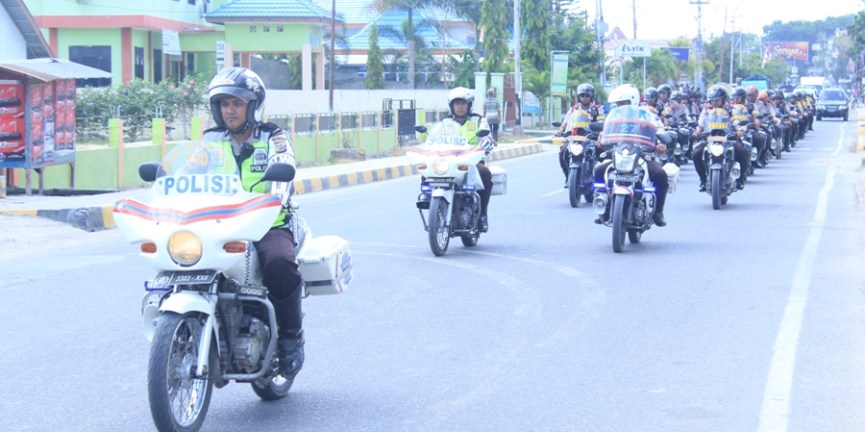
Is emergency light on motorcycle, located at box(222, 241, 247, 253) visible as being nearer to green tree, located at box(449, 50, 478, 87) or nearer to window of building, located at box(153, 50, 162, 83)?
window of building, located at box(153, 50, 162, 83)

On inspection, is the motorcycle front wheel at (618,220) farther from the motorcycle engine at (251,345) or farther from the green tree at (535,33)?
the green tree at (535,33)

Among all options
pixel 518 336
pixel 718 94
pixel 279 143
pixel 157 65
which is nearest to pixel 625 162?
pixel 518 336

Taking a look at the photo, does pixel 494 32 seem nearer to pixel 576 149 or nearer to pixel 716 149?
pixel 576 149

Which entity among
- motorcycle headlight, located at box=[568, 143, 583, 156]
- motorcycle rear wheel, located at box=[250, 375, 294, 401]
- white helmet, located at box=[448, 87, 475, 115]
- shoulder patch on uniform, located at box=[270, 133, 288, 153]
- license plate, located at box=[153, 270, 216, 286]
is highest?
white helmet, located at box=[448, 87, 475, 115]

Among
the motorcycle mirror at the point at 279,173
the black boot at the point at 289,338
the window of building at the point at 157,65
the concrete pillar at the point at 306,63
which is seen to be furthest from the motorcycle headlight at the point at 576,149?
the window of building at the point at 157,65

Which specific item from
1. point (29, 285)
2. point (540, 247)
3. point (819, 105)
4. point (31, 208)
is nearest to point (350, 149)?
point (31, 208)

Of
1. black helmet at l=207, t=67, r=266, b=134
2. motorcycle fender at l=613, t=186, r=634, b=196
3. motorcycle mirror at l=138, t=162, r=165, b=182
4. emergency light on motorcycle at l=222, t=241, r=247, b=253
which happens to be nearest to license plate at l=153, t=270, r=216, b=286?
emergency light on motorcycle at l=222, t=241, r=247, b=253

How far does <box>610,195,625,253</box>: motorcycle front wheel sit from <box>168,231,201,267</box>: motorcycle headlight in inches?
291

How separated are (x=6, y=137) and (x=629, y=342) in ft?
39.1

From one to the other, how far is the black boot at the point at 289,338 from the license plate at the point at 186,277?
579 mm

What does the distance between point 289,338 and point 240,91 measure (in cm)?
117

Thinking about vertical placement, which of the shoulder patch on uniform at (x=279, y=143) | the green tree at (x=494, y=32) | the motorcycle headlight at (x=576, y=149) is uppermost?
the green tree at (x=494, y=32)

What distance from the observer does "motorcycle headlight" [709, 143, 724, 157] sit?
1678 cm

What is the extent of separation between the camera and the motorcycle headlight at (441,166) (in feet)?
39.6
